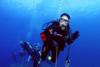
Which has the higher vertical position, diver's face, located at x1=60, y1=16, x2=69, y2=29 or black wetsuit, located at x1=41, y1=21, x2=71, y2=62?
diver's face, located at x1=60, y1=16, x2=69, y2=29

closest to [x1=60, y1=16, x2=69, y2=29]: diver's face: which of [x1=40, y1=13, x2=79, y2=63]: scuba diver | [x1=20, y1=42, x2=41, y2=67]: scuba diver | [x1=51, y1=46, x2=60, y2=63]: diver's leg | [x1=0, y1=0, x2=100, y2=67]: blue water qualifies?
[x1=40, y1=13, x2=79, y2=63]: scuba diver

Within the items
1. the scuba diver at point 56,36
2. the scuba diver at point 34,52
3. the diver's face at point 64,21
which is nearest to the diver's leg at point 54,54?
the scuba diver at point 56,36

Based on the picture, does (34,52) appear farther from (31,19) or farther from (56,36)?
(31,19)

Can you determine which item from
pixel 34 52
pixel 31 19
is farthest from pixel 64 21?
pixel 34 52

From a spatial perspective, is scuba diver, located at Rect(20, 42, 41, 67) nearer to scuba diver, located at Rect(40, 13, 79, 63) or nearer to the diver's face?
scuba diver, located at Rect(40, 13, 79, 63)

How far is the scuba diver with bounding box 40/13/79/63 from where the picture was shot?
3.96 metres

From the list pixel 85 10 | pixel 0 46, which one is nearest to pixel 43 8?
pixel 85 10

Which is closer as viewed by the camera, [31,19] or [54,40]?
[54,40]

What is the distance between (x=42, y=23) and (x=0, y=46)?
0.97 metres

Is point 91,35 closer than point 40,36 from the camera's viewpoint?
No

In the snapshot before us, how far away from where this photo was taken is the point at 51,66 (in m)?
4.12

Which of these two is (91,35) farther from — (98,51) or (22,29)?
(22,29)

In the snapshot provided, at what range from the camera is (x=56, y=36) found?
3.98m

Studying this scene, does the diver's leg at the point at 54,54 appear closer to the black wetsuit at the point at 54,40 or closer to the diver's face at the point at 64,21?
the black wetsuit at the point at 54,40
